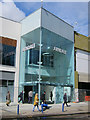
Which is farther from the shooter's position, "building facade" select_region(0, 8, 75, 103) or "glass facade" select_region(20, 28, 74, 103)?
"glass facade" select_region(20, 28, 74, 103)

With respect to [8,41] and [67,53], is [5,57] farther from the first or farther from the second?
[67,53]

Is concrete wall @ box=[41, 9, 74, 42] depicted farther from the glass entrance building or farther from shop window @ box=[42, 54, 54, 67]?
shop window @ box=[42, 54, 54, 67]

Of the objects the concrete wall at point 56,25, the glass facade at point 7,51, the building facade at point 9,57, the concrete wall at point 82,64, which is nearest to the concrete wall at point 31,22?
the concrete wall at point 56,25

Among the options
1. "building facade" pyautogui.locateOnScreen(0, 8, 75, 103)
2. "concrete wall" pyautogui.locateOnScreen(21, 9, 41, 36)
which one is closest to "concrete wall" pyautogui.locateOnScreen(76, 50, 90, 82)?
"building facade" pyautogui.locateOnScreen(0, 8, 75, 103)

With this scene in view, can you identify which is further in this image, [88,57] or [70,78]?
[88,57]

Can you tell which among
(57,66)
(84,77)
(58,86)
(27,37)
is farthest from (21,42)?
(84,77)

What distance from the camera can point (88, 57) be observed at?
29516 millimetres

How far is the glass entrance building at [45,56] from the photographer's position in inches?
841

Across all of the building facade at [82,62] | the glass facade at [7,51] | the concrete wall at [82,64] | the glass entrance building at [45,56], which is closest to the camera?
the glass entrance building at [45,56]

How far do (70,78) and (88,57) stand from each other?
263 inches

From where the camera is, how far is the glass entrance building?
70.1 feet

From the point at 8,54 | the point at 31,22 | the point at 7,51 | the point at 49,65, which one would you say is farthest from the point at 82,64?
the point at 7,51

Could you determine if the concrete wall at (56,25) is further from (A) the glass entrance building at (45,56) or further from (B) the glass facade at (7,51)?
(B) the glass facade at (7,51)

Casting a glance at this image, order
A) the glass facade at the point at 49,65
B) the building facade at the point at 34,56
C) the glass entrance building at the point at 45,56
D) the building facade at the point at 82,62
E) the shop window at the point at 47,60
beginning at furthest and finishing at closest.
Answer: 1. the building facade at the point at 82,62
2. the shop window at the point at 47,60
3. the glass facade at the point at 49,65
4. the building facade at the point at 34,56
5. the glass entrance building at the point at 45,56
